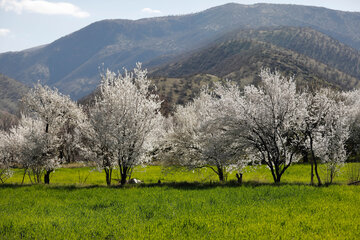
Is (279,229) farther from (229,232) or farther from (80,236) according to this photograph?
(80,236)

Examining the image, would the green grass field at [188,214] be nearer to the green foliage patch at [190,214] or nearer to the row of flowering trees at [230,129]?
the green foliage patch at [190,214]

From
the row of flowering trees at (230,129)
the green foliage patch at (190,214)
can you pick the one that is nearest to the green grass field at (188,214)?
the green foliage patch at (190,214)

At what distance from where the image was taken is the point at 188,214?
14625 mm

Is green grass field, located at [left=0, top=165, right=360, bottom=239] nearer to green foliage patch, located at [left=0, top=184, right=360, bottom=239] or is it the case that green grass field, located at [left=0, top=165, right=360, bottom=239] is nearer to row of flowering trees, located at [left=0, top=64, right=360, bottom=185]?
green foliage patch, located at [left=0, top=184, right=360, bottom=239]

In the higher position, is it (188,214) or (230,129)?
(230,129)

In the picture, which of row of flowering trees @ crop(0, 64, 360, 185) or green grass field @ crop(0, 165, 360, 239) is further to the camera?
row of flowering trees @ crop(0, 64, 360, 185)

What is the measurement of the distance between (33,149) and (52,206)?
13431mm

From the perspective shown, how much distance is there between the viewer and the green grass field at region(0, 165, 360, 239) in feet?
39.2

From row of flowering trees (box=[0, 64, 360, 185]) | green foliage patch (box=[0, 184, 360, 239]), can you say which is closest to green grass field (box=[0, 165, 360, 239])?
green foliage patch (box=[0, 184, 360, 239])

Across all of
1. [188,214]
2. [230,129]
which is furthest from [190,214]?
[230,129]

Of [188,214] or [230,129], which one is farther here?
[230,129]

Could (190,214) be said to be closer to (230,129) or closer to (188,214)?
(188,214)

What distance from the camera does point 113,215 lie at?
14.9 meters

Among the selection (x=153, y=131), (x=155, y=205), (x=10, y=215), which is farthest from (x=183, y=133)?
(x=10, y=215)
